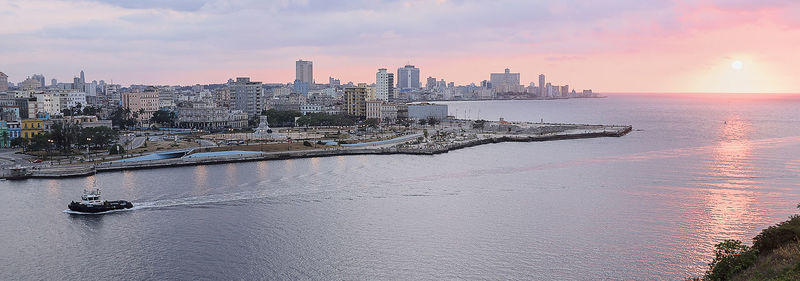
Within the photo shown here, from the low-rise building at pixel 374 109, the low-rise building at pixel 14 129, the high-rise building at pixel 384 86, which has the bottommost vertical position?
the low-rise building at pixel 14 129

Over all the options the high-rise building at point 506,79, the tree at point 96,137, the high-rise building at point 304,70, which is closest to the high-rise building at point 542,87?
the high-rise building at point 506,79

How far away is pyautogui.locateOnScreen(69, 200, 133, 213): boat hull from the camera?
15250 mm

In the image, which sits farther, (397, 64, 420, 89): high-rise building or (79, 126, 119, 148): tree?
(397, 64, 420, 89): high-rise building

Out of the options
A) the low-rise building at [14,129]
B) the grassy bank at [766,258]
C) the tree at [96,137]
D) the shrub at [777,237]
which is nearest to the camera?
the grassy bank at [766,258]

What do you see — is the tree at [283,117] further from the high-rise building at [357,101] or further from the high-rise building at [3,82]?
the high-rise building at [3,82]

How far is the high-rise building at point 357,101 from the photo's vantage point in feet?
177

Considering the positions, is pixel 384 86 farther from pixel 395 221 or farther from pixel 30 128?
pixel 395 221

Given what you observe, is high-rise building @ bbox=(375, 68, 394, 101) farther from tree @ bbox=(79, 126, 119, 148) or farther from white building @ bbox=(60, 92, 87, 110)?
tree @ bbox=(79, 126, 119, 148)

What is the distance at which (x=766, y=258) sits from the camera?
8.43m

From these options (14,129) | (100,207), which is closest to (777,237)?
(100,207)

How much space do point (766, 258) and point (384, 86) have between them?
6501 cm

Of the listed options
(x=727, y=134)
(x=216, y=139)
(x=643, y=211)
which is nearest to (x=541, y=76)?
(x=727, y=134)

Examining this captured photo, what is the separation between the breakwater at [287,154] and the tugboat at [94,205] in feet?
19.3

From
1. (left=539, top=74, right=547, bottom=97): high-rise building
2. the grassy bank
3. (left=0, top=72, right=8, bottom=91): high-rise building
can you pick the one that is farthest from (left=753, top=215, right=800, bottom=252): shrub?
(left=539, top=74, right=547, bottom=97): high-rise building
